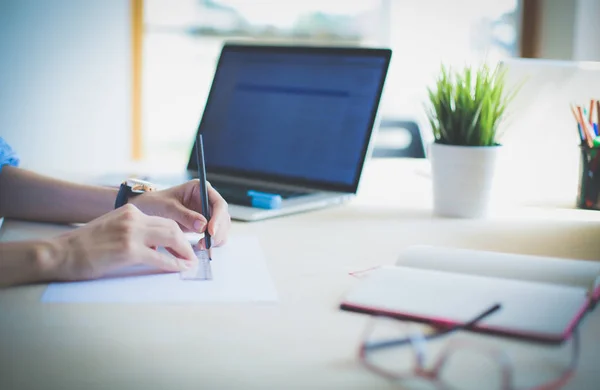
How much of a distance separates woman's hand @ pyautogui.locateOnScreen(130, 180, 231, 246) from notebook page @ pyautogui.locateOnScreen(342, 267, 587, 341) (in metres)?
0.28

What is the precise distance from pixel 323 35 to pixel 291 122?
289 centimetres

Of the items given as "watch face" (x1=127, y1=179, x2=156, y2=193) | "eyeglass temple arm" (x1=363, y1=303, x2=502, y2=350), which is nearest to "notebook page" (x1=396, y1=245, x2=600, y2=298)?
"eyeglass temple arm" (x1=363, y1=303, x2=502, y2=350)

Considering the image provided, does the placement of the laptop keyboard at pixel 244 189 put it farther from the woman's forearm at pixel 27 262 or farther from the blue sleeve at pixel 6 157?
the woman's forearm at pixel 27 262

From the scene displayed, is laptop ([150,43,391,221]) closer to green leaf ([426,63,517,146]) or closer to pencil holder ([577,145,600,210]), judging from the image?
green leaf ([426,63,517,146])

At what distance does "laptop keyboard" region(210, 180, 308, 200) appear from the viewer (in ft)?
4.10

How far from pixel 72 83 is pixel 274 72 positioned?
99.3 inches

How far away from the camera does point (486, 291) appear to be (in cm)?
69

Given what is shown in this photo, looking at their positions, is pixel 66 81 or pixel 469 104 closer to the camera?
pixel 469 104

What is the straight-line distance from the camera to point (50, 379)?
0.53m

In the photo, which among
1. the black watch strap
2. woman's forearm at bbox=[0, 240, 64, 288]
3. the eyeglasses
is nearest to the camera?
the eyeglasses

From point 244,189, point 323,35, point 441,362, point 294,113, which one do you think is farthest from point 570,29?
Answer: point 441,362

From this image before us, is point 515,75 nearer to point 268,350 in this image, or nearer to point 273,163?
point 273,163

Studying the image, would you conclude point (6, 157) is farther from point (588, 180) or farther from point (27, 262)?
point (588, 180)

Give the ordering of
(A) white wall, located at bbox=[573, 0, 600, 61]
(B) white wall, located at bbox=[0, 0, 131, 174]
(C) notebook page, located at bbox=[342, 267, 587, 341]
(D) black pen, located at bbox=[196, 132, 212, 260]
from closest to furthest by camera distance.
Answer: (C) notebook page, located at bbox=[342, 267, 587, 341]
(D) black pen, located at bbox=[196, 132, 212, 260]
(A) white wall, located at bbox=[573, 0, 600, 61]
(B) white wall, located at bbox=[0, 0, 131, 174]
